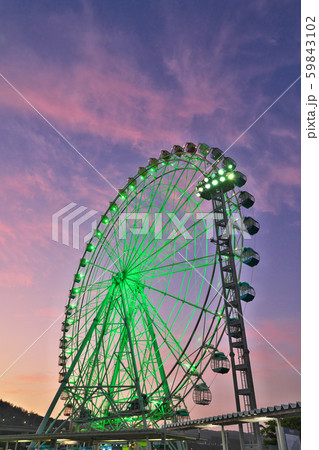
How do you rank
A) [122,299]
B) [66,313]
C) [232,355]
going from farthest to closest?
[66,313], [122,299], [232,355]

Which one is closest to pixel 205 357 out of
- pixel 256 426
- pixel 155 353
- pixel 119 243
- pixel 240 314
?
pixel 240 314

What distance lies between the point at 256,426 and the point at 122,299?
1028 cm

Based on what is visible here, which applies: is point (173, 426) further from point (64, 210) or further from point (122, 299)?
point (64, 210)

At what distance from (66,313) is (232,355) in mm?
17773

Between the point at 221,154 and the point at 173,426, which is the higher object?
the point at 221,154

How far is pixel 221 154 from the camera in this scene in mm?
21797

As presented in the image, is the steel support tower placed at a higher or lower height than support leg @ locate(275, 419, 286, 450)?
higher

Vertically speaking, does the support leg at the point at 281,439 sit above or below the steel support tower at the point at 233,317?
below

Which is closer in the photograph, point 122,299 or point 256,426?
point 256,426

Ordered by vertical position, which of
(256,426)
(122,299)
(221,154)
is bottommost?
(256,426)
